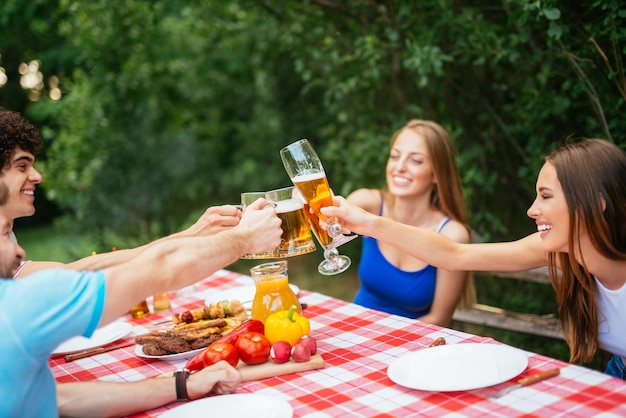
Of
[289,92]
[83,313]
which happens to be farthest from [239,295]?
[289,92]

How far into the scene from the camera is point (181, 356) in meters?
2.26

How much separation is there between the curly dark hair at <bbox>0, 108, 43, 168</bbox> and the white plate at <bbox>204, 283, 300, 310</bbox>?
1.08 metres

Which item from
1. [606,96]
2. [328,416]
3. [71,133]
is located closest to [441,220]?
[606,96]

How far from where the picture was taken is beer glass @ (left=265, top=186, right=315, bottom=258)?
2318 millimetres

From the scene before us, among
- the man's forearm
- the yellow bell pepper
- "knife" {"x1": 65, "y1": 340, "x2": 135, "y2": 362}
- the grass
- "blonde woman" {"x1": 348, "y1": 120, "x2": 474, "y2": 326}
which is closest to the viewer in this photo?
the man's forearm

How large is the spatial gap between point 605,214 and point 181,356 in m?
1.64

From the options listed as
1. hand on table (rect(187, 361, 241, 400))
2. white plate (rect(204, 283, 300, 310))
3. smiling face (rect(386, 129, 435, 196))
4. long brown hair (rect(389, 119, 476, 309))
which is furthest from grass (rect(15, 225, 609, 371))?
hand on table (rect(187, 361, 241, 400))

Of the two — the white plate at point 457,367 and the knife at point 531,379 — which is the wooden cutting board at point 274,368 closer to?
the white plate at point 457,367

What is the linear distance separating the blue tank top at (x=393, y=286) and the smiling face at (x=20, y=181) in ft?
5.89

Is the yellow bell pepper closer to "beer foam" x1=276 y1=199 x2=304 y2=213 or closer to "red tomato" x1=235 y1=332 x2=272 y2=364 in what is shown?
"red tomato" x1=235 y1=332 x2=272 y2=364

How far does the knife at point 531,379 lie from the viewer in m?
1.77

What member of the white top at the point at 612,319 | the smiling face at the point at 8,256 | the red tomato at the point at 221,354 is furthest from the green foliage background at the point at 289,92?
the smiling face at the point at 8,256

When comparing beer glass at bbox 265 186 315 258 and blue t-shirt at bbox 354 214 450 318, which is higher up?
beer glass at bbox 265 186 315 258

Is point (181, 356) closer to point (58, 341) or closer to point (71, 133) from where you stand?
point (58, 341)
